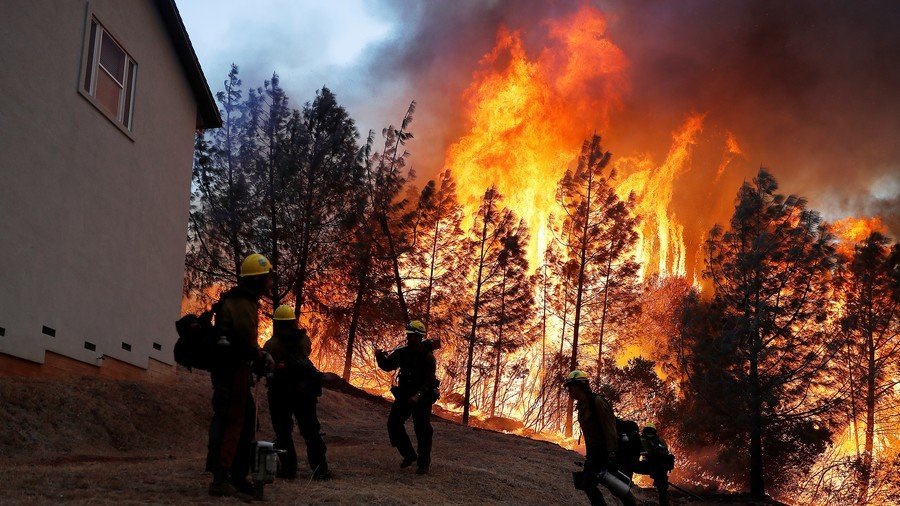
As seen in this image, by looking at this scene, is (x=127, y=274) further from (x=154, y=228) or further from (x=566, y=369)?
(x=566, y=369)

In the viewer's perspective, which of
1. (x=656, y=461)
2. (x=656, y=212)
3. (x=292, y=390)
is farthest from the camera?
(x=656, y=212)

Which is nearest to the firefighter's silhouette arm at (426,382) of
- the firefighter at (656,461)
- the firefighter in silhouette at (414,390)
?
the firefighter in silhouette at (414,390)

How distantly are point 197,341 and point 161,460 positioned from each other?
→ 493 centimetres

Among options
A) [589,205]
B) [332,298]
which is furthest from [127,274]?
[589,205]

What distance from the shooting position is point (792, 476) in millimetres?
29438

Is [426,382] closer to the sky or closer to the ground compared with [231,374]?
closer to the ground

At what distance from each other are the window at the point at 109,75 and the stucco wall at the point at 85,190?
21 centimetres

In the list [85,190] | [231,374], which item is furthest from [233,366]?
[85,190]

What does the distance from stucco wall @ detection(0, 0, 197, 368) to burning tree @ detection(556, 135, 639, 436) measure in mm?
22551

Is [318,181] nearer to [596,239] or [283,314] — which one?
[596,239]

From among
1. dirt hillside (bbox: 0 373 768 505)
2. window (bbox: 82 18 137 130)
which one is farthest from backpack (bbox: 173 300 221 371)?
window (bbox: 82 18 137 130)

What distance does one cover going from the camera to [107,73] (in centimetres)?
1424

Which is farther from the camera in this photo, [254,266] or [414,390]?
[414,390]

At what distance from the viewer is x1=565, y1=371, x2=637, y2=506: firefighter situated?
9.48 metres
